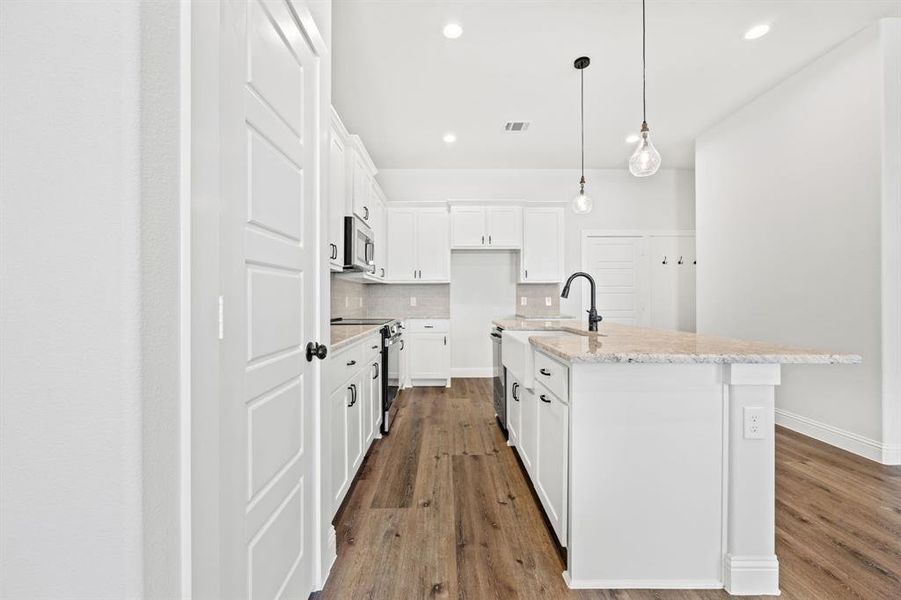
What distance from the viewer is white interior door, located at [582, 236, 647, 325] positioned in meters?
5.55

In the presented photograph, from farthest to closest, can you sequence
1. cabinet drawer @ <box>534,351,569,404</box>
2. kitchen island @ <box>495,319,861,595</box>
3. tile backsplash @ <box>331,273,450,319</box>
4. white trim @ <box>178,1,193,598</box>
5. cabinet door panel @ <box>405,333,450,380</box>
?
tile backsplash @ <box>331,273,450,319</box> < cabinet door panel @ <box>405,333,450,380</box> < cabinet drawer @ <box>534,351,569,404</box> < kitchen island @ <box>495,319,861,595</box> < white trim @ <box>178,1,193,598</box>

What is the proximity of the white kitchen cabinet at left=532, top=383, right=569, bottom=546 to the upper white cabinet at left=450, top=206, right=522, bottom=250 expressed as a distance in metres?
3.26

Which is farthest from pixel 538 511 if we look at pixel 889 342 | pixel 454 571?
pixel 889 342

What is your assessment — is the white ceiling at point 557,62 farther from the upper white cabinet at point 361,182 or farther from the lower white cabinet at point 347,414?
the lower white cabinet at point 347,414

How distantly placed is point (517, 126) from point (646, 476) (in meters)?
3.62

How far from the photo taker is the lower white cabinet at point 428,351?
4891 millimetres

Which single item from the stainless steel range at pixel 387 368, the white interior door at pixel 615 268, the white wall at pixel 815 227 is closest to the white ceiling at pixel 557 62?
the white wall at pixel 815 227

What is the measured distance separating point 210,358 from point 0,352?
0.28 meters

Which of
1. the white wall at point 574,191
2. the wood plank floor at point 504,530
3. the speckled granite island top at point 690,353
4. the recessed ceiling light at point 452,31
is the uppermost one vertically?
the recessed ceiling light at point 452,31

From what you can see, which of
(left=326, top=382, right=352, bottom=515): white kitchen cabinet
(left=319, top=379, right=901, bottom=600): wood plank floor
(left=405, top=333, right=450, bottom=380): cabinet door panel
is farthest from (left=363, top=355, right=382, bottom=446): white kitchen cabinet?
(left=405, top=333, right=450, bottom=380): cabinet door panel

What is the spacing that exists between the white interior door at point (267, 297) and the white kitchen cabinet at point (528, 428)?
115 centimetres

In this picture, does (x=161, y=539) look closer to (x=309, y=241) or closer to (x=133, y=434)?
(x=133, y=434)

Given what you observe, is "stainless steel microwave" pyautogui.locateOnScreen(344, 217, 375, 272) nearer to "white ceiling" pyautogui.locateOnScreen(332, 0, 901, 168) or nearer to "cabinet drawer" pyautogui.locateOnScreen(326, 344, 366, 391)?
"cabinet drawer" pyautogui.locateOnScreen(326, 344, 366, 391)

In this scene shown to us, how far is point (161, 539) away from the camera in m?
0.65
